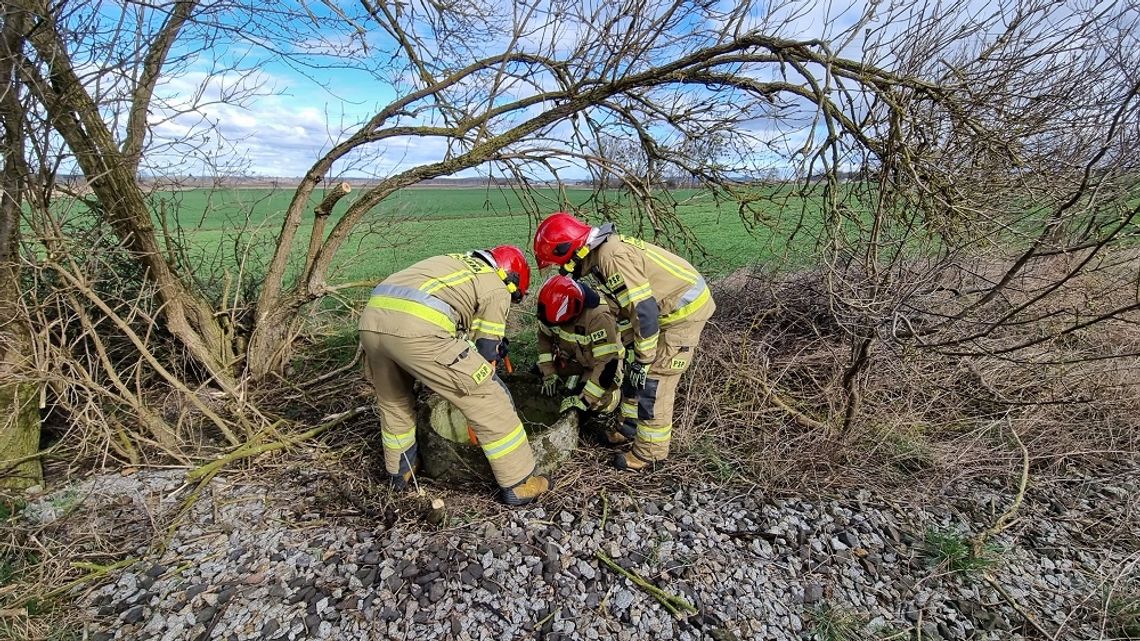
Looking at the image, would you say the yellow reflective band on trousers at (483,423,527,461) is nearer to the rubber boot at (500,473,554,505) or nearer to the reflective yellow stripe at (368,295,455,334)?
the rubber boot at (500,473,554,505)

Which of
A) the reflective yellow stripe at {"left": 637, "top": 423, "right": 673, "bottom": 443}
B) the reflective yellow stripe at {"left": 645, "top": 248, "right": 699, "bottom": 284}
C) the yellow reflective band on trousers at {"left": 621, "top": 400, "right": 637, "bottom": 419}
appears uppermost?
the reflective yellow stripe at {"left": 645, "top": 248, "right": 699, "bottom": 284}

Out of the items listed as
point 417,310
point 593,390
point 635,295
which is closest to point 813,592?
point 593,390

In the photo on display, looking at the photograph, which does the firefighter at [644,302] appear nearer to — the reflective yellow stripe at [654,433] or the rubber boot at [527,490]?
the reflective yellow stripe at [654,433]

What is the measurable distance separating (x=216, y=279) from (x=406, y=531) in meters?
3.65

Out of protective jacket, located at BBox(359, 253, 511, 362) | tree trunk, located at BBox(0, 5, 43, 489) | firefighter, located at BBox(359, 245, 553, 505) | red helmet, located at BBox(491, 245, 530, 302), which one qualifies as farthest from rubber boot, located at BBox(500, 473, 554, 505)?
tree trunk, located at BBox(0, 5, 43, 489)

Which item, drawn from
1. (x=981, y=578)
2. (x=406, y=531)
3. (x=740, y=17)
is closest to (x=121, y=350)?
(x=406, y=531)

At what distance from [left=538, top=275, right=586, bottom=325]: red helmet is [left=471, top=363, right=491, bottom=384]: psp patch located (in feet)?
3.38

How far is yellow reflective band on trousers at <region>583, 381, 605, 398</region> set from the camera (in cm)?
404

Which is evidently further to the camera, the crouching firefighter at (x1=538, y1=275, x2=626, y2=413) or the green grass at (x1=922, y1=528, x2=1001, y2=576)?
the crouching firefighter at (x1=538, y1=275, x2=626, y2=413)

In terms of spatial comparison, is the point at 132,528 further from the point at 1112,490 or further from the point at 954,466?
the point at 1112,490

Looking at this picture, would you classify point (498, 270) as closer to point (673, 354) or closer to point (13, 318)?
point (673, 354)

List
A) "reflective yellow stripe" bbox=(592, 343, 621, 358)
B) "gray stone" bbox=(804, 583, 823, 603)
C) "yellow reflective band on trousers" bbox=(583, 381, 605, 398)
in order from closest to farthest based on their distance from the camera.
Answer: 1. "gray stone" bbox=(804, 583, 823, 603)
2. "yellow reflective band on trousers" bbox=(583, 381, 605, 398)
3. "reflective yellow stripe" bbox=(592, 343, 621, 358)

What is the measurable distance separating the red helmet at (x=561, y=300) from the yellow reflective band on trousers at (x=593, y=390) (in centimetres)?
61

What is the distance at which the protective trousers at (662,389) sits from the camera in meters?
3.93
